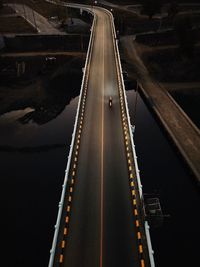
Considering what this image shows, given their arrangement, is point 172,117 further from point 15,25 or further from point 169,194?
point 15,25

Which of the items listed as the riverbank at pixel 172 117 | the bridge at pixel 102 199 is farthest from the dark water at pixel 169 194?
the bridge at pixel 102 199

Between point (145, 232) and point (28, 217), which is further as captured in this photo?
point (28, 217)

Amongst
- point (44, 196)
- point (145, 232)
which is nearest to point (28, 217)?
point (44, 196)

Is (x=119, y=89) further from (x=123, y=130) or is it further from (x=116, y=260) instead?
(x=116, y=260)

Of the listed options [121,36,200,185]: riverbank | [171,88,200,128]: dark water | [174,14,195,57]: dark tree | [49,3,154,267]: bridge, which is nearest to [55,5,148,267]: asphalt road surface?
[49,3,154,267]: bridge

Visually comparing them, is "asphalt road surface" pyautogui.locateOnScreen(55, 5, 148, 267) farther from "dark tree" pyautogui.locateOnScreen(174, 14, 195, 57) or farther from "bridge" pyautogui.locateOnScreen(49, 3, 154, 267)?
"dark tree" pyautogui.locateOnScreen(174, 14, 195, 57)

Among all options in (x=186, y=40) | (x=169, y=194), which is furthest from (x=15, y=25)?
(x=169, y=194)

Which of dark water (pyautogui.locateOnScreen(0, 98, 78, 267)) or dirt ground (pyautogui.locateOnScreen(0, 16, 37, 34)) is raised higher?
dirt ground (pyautogui.locateOnScreen(0, 16, 37, 34))
